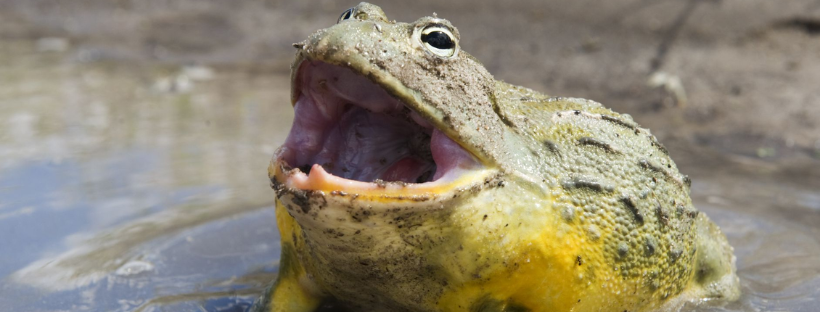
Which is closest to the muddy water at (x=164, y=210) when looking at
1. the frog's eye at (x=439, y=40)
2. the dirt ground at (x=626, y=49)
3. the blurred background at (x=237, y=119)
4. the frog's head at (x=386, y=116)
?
the blurred background at (x=237, y=119)

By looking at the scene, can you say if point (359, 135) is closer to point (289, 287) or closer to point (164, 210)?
point (289, 287)

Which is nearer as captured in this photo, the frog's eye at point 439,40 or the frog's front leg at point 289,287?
the frog's eye at point 439,40

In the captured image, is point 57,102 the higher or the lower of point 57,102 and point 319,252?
the higher

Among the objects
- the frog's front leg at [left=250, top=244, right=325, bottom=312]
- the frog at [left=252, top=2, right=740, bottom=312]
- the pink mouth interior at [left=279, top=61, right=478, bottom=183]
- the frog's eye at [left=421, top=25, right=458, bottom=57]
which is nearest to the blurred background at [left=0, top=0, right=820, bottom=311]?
the frog's front leg at [left=250, top=244, right=325, bottom=312]

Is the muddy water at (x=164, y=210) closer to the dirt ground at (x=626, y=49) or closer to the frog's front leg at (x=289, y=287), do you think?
the frog's front leg at (x=289, y=287)

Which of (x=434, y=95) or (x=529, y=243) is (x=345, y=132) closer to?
(x=434, y=95)

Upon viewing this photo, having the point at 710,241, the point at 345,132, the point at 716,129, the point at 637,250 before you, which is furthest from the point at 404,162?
the point at 716,129

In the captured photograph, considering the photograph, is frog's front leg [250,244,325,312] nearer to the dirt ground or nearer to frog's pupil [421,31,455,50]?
frog's pupil [421,31,455,50]

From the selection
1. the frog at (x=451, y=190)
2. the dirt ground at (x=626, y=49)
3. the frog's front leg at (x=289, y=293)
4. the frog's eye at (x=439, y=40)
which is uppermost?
the dirt ground at (x=626, y=49)
